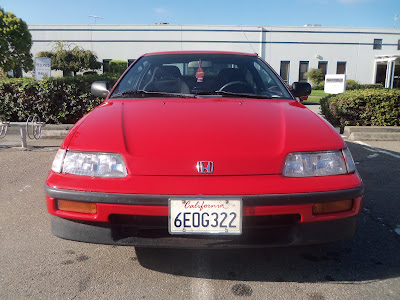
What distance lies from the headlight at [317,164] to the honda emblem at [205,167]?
40 cm

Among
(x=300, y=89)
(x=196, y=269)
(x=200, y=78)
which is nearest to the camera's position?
(x=196, y=269)

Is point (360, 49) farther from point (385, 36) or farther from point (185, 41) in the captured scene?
point (185, 41)

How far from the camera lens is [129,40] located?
26.8m

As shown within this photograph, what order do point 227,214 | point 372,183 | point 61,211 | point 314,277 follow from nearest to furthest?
point 227,214 < point 61,211 < point 314,277 < point 372,183

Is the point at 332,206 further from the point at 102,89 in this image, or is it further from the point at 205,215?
the point at 102,89

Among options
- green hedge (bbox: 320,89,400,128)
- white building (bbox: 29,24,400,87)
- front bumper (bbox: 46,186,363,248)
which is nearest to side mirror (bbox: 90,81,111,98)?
front bumper (bbox: 46,186,363,248)

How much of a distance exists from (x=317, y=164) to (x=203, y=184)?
0.66 m

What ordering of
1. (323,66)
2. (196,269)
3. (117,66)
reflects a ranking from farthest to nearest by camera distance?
(323,66) < (117,66) < (196,269)

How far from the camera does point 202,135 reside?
1904mm

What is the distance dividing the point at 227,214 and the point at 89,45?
92.6 feet

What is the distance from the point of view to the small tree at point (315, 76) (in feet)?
86.1

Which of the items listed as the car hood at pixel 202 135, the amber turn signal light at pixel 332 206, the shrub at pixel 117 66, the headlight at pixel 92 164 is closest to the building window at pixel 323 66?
the shrub at pixel 117 66

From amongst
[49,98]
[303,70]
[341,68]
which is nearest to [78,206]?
[49,98]


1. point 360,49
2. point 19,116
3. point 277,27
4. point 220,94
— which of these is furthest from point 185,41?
point 220,94
